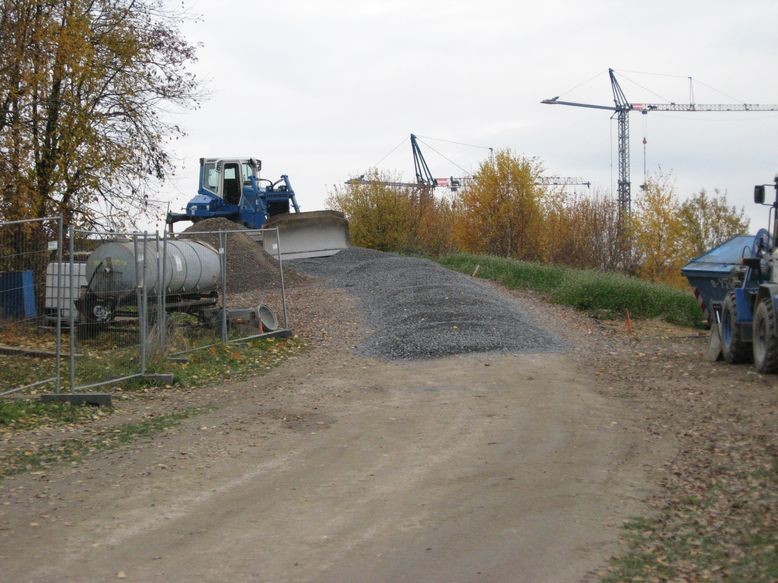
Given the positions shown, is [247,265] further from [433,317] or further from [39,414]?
[39,414]

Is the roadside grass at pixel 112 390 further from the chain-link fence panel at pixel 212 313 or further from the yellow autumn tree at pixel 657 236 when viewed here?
the yellow autumn tree at pixel 657 236

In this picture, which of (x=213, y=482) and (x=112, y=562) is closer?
(x=112, y=562)

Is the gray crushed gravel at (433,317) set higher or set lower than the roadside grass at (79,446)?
higher

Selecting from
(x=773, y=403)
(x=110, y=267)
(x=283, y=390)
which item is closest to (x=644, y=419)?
(x=773, y=403)

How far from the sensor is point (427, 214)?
4956 cm

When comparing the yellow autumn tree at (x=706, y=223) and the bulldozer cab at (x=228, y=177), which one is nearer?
the bulldozer cab at (x=228, y=177)

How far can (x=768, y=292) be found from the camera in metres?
14.6

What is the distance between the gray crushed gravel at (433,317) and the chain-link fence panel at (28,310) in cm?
618

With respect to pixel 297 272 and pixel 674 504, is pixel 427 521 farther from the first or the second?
pixel 297 272

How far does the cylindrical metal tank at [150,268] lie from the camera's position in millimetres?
14820

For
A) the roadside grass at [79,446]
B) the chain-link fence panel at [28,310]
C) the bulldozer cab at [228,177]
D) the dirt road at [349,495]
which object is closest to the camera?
the dirt road at [349,495]

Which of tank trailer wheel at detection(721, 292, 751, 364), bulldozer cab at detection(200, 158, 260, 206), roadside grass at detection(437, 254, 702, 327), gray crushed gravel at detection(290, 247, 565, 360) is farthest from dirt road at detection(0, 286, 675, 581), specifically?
bulldozer cab at detection(200, 158, 260, 206)

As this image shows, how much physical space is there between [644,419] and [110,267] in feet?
28.6

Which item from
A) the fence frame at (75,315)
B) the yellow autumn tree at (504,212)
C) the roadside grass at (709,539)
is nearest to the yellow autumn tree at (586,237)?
the yellow autumn tree at (504,212)
